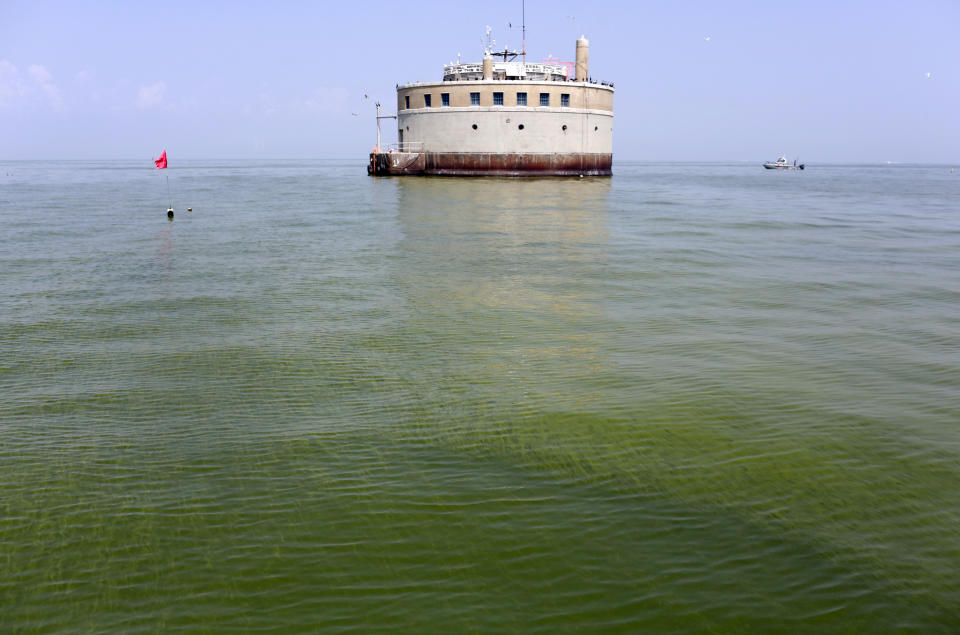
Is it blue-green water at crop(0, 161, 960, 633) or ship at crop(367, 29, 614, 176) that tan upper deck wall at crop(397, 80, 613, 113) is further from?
blue-green water at crop(0, 161, 960, 633)

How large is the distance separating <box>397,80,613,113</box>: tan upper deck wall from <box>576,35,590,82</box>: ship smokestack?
2224 millimetres

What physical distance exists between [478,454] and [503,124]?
59152 mm

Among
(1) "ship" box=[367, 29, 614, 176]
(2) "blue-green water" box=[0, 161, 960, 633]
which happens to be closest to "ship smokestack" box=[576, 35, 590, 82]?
(1) "ship" box=[367, 29, 614, 176]

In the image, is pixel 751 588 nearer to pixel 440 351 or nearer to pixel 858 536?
pixel 858 536

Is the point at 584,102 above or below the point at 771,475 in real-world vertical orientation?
above

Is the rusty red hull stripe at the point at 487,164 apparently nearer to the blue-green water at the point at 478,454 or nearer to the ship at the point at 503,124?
the ship at the point at 503,124

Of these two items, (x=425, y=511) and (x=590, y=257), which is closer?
(x=425, y=511)

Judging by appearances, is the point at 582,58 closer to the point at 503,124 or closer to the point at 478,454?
the point at 503,124

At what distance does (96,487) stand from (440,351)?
599 cm

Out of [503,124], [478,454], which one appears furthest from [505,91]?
[478,454]

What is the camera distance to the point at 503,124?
6425cm

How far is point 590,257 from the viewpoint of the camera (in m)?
23.7

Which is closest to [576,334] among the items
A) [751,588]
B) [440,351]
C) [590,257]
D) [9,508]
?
[440,351]

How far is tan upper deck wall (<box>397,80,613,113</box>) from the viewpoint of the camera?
63.7 metres
